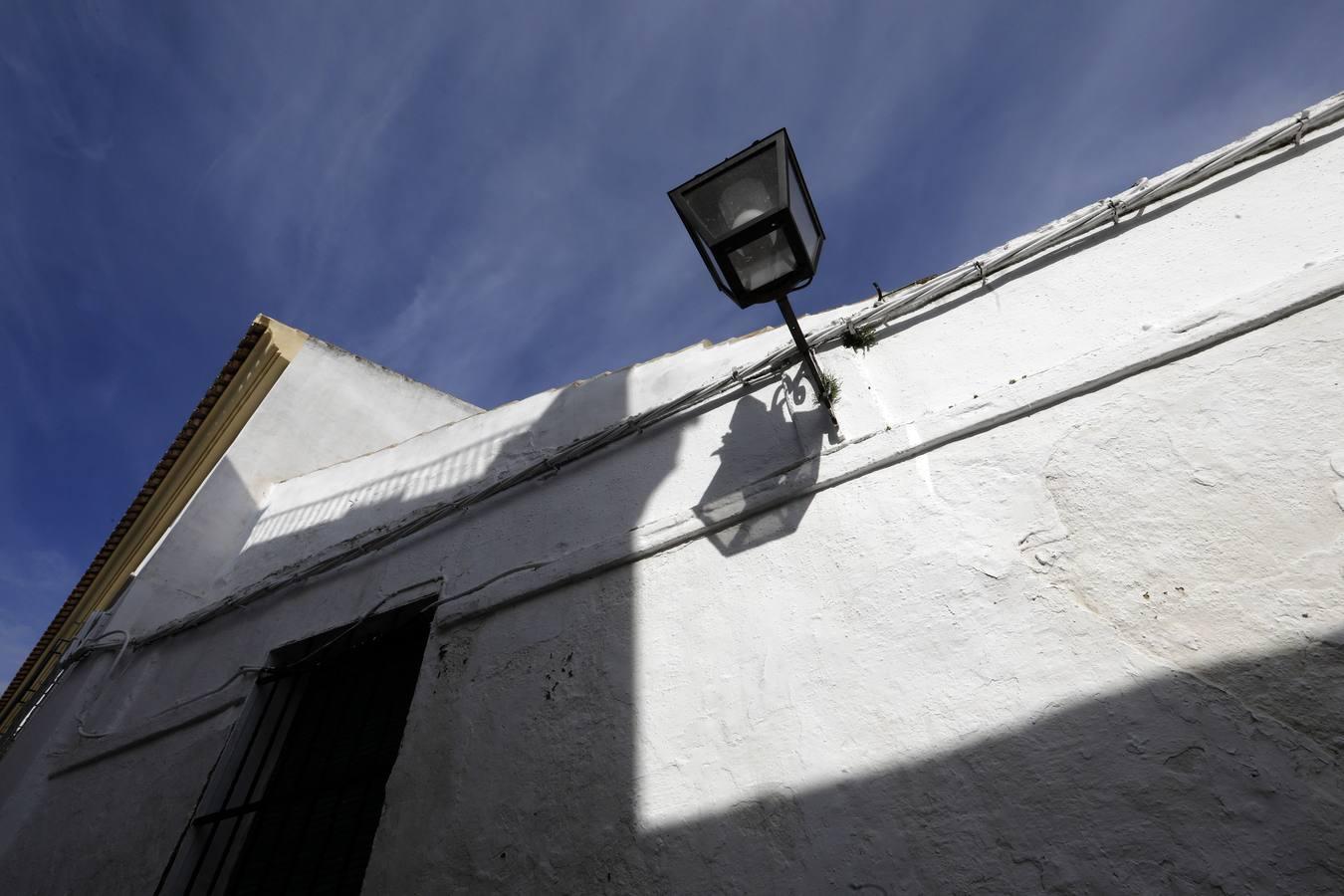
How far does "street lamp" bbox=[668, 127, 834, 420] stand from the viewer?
8.21 ft

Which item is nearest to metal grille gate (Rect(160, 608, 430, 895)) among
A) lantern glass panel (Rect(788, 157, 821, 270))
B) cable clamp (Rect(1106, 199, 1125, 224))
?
lantern glass panel (Rect(788, 157, 821, 270))

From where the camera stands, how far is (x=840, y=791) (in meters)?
2.13

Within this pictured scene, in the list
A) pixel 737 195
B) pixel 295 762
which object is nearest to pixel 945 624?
pixel 737 195

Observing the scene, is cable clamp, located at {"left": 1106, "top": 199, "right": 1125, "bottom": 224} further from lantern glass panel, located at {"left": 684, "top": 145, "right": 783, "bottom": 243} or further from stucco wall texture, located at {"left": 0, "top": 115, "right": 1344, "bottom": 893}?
lantern glass panel, located at {"left": 684, "top": 145, "right": 783, "bottom": 243}

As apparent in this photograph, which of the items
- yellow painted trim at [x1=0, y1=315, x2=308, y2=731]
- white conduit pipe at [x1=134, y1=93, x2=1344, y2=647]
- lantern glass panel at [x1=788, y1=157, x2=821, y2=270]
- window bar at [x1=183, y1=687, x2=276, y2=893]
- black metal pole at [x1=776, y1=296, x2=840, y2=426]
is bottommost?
window bar at [x1=183, y1=687, x2=276, y2=893]

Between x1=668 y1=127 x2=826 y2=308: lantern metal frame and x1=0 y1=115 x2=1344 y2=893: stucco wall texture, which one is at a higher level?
x1=668 y1=127 x2=826 y2=308: lantern metal frame

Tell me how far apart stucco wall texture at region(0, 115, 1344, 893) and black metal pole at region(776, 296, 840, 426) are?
0.11m

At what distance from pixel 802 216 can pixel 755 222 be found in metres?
0.23

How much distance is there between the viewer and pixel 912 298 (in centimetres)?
322

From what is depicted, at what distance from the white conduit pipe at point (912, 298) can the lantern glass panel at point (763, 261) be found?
843 mm

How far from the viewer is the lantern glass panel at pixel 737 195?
2.55 meters

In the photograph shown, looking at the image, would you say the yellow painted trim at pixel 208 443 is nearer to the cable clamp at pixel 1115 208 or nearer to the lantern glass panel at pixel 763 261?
the lantern glass panel at pixel 763 261

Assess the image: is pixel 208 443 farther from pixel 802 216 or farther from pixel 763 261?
pixel 802 216

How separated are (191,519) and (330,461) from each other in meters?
1.30
